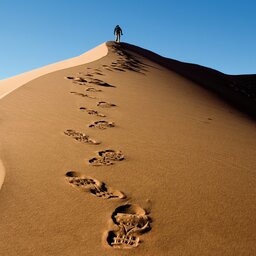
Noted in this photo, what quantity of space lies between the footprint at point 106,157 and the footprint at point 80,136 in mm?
264

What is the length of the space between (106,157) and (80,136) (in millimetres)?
575

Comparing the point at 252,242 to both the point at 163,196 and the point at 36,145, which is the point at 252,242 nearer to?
the point at 163,196

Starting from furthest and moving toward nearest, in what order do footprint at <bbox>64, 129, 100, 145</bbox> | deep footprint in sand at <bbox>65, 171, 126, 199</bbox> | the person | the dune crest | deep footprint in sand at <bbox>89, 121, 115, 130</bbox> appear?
the person < the dune crest < deep footprint in sand at <bbox>89, 121, 115, 130</bbox> < footprint at <bbox>64, 129, 100, 145</bbox> < deep footprint in sand at <bbox>65, 171, 126, 199</bbox>

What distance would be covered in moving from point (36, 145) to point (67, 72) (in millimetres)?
4638

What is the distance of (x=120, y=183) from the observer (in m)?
2.28

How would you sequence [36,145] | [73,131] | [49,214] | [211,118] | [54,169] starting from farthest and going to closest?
1. [211,118]
2. [73,131]
3. [36,145]
4. [54,169]
5. [49,214]

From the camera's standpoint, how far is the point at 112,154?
2.88m

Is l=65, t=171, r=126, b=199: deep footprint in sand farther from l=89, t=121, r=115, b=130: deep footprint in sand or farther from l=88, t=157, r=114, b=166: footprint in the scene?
l=89, t=121, r=115, b=130: deep footprint in sand

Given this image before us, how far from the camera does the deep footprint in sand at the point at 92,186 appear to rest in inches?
82.7

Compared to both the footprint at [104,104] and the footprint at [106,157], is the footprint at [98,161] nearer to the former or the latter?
the footprint at [106,157]

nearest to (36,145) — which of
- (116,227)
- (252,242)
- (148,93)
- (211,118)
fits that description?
(116,227)

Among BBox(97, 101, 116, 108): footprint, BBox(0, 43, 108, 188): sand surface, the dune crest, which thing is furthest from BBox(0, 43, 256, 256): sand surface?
the dune crest

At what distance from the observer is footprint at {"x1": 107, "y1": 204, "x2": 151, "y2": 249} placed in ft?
5.38

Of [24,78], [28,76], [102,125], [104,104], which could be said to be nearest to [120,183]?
[102,125]
